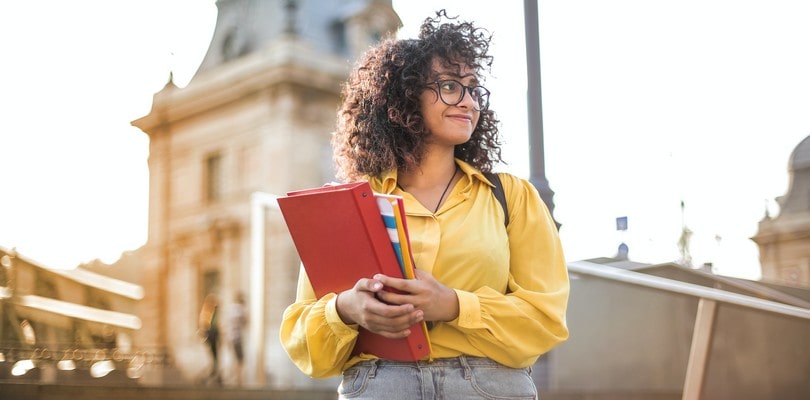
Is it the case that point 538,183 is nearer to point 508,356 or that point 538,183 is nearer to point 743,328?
point 743,328

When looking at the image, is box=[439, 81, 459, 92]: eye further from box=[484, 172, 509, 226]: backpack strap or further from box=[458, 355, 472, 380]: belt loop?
box=[458, 355, 472, 380]: belt loop

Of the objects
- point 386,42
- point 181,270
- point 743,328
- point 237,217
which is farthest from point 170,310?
point 386,42

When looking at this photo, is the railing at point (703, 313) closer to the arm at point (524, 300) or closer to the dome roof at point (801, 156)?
the dome roof at point (801, 156)

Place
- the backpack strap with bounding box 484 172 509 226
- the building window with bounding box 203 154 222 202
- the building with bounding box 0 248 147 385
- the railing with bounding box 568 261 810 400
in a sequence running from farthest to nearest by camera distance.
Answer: the building window with bounding box 203 154 222 202 < the building with bounding box 0 248 147 385 < the railing with bounding box 568 261 810 400 < the backpack strap with bounding box 484 172 509 226

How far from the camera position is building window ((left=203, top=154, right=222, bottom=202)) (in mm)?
14509

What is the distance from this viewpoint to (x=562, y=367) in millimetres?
6422

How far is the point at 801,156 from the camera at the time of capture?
190 inches

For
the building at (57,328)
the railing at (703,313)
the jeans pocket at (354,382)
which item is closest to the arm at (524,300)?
the jeans pocket at (354,382)

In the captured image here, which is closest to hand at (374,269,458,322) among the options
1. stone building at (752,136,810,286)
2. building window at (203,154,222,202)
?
stone building at (752,136,810,286)

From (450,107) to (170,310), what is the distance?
11542 mm

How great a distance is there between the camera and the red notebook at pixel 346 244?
73.1 inches

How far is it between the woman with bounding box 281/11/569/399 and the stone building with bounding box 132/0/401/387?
11.1 metres

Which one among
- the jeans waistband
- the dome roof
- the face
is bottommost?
the jeans waistband

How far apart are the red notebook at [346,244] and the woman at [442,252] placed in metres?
0.04
